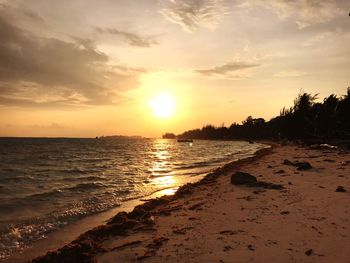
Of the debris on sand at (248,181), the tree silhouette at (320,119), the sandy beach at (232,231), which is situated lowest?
the sandy beach at (232,231)

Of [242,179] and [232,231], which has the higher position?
[242,179]

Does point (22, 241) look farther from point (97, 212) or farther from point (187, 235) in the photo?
point (187, 235)

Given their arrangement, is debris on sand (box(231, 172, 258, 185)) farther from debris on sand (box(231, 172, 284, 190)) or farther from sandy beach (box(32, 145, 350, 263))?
sandy beach (box(32, 145, 350, 263))

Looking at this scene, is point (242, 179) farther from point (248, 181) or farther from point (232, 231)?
point (232, 231)

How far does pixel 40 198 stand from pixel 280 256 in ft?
43.7

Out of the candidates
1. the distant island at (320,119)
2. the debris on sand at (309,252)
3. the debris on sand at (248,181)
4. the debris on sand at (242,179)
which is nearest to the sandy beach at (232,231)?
the debris on sand at (309,252)

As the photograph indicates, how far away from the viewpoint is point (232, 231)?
8.11 metres

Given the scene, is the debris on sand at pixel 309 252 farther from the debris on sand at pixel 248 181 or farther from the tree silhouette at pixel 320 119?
the tree silhouette at pixel 320 119

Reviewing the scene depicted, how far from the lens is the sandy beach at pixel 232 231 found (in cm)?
665

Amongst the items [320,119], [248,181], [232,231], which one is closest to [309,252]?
[232,231]

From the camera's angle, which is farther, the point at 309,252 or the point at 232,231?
the point at 232,231

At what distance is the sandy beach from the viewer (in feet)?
21.8

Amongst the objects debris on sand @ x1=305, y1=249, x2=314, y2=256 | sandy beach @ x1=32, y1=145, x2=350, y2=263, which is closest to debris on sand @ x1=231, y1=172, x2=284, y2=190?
sandy beach @ x1=32, y1=145, x2=350, y2=263

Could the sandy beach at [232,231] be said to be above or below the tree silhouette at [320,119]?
below
